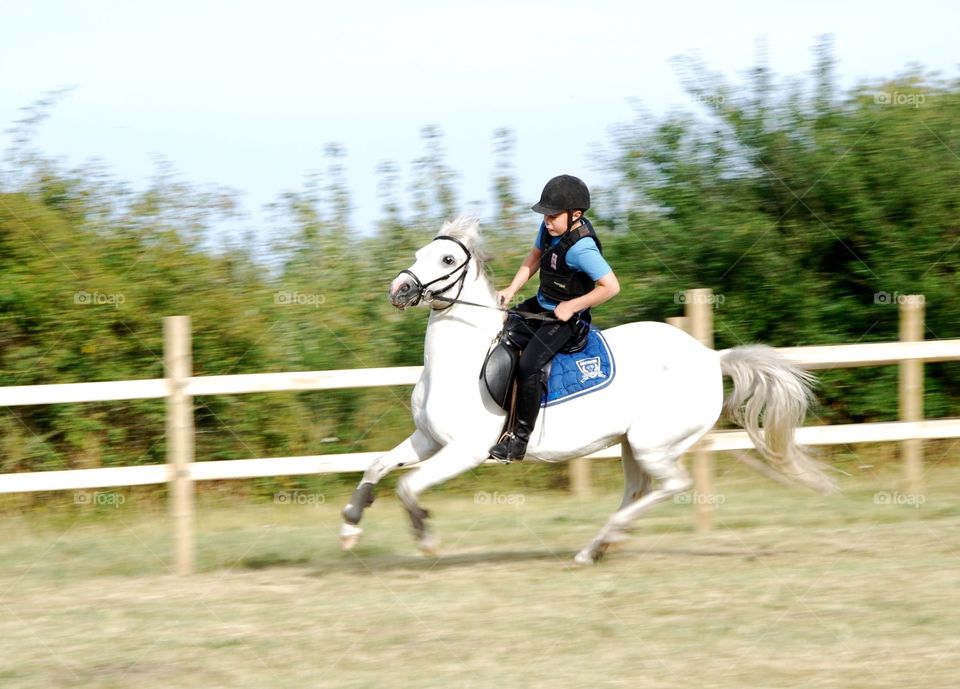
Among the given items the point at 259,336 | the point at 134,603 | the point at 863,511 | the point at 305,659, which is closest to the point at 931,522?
the point at 863,511

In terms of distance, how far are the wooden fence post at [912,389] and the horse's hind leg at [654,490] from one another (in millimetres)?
2152

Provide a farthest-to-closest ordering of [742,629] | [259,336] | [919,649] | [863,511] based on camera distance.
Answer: [259,336], [863,511], [742,629], [919,649]

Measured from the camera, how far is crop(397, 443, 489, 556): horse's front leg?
226 inches

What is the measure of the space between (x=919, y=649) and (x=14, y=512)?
22.7 ft

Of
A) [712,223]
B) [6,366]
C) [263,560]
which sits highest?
[712,223]

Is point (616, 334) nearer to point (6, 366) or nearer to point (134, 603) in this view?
point (134, 603)

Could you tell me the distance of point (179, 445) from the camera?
255 inches

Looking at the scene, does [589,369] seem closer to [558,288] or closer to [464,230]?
[558,288]

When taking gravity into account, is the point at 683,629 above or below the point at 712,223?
below

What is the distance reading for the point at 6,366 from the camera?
30.1 ft

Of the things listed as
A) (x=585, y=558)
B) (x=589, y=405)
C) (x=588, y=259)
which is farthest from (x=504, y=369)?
(x=585, y=558)

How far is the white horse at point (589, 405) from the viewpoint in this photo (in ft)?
19.1

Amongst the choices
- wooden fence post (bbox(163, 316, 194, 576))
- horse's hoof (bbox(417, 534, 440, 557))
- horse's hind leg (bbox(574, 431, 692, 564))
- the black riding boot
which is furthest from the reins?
wooden fence post (bbox(163, 316, 194, 576))

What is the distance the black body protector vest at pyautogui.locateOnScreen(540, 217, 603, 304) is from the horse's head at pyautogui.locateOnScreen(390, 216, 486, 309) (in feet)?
1.20
